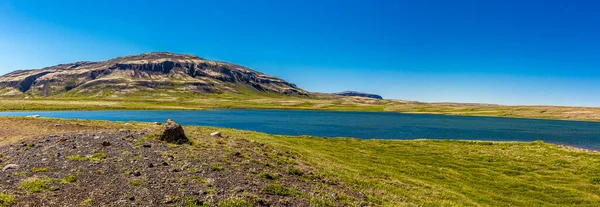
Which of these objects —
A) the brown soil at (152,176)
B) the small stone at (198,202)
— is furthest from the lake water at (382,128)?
the small stone at (198,202)

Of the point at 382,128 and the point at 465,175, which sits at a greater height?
the point at 465,175

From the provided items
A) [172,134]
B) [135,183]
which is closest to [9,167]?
[135,183]

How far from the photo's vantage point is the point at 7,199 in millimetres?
13555

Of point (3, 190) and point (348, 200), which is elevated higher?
point (3, 190)

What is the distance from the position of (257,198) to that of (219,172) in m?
5.10

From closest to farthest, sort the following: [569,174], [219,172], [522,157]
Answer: [219,172]
[569,174]
[522,157]

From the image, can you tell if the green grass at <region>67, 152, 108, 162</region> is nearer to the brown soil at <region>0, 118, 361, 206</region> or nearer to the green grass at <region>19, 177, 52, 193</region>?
the brown soil at <region>0, 118, 361, 206</region>

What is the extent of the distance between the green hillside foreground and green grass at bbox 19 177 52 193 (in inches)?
573

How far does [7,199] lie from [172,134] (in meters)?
15.1

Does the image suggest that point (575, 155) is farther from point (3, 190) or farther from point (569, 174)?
point (3, 190)

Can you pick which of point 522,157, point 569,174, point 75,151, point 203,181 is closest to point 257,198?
point 203,181

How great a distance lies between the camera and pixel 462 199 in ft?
76.9

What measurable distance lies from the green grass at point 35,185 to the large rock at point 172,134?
39.4 ft

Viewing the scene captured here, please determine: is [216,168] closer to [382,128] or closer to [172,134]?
[172,134]
